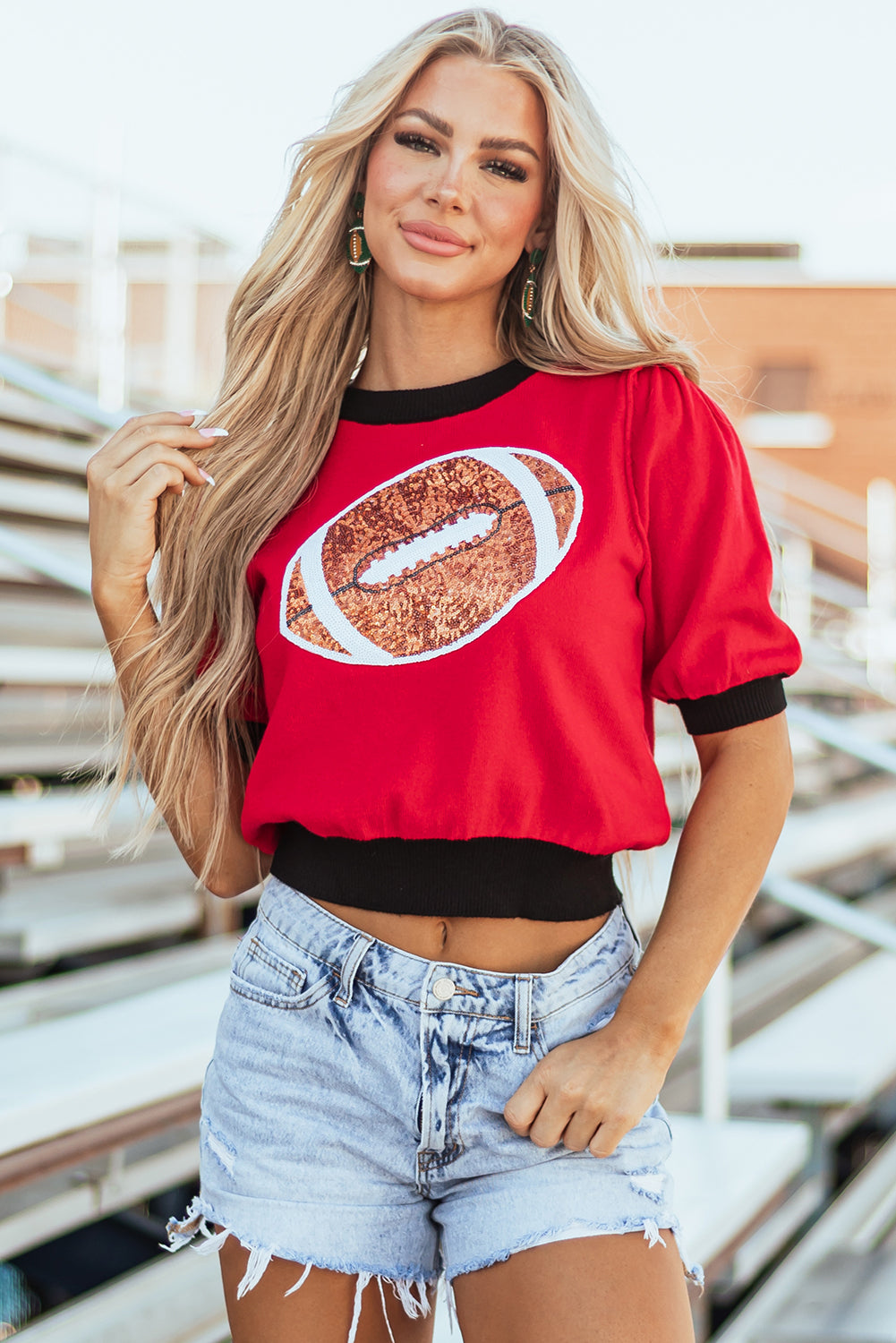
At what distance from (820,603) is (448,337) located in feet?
27.4

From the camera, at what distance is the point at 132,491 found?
63.5 inches

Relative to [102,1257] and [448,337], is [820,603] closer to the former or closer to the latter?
[102,1257]

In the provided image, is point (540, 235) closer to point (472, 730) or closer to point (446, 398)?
point (446, 398)

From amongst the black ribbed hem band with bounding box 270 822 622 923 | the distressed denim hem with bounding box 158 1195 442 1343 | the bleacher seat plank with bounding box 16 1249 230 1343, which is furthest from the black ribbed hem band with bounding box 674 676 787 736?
the bleacher seat plank with bounding box 16 1249 230 1343

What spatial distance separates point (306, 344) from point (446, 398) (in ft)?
0.90

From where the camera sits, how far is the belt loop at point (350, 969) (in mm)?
1383

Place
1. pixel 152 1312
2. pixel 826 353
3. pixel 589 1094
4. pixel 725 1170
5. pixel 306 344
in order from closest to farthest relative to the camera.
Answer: pixel 589 1094 → pixel 306 344 → pixel 152 1312 → pixel 725 1170 → pixel 826 353

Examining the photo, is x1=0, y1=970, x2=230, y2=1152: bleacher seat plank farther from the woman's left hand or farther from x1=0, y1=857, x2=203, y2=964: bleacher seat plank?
the woman's left hand

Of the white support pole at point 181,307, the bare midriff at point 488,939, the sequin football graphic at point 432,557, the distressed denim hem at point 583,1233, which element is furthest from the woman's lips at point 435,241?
the white support pole at point 181,307

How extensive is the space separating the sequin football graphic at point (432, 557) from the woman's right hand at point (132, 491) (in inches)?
7.6

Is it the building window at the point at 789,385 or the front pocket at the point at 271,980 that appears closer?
the front pocket at the point at 271,980

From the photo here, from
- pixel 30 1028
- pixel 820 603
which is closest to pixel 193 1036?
pixel 30 1028

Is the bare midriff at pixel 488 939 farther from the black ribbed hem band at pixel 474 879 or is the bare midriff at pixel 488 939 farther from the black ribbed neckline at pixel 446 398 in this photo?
the black ribbed neckline at pixel 446 398

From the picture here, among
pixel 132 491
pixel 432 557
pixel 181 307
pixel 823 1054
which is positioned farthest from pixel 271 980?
pixel 181 307
